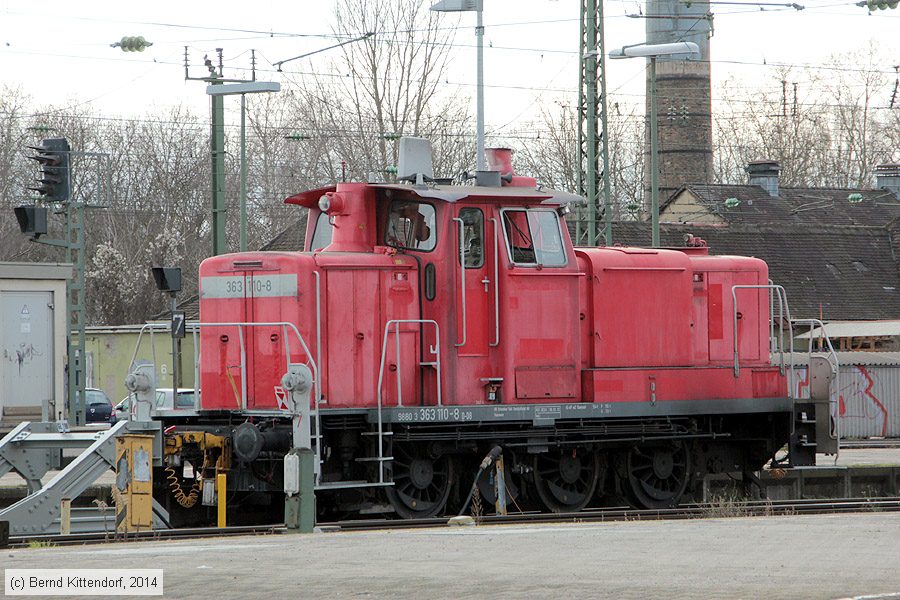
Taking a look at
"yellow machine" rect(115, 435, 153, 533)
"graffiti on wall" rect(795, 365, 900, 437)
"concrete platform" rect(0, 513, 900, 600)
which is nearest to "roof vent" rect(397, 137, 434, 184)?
"yellow machine" rect(115, 435, 153, 533)

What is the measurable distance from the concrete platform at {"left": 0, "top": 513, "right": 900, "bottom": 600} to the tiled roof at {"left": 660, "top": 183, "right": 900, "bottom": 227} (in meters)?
39.4

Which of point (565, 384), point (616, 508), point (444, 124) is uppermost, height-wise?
point (444, 124)

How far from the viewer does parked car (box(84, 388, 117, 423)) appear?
37688mm

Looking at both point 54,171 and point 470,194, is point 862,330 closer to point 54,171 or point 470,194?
point 54,171

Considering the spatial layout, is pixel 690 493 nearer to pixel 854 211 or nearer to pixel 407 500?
pixel 407 500

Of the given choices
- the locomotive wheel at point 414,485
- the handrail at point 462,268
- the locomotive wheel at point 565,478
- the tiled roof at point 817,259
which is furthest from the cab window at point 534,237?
the tiled roof at point 817,259

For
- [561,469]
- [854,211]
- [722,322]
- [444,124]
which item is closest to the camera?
[561,469]

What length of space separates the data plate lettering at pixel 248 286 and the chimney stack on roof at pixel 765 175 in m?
42.3

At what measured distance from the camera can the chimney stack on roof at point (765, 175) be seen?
5445 centimetres

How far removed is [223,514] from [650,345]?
5373 mm

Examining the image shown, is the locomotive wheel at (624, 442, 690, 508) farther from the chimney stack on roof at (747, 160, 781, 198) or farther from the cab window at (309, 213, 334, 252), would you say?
the chimney stack on roof at (747, 160, 781, 198)

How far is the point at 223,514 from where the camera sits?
13.6 m

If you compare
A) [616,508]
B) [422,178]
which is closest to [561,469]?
[616,508]

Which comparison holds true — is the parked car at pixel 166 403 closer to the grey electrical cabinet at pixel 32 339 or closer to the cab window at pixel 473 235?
the grey electrical cabinet at pixel 32 339
